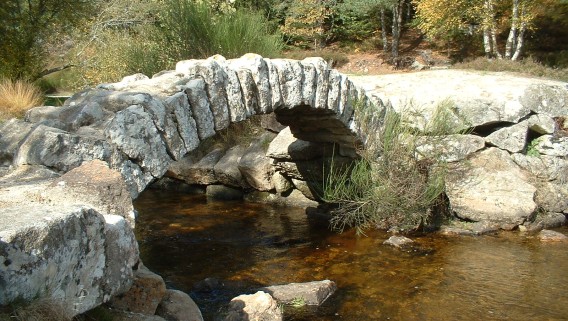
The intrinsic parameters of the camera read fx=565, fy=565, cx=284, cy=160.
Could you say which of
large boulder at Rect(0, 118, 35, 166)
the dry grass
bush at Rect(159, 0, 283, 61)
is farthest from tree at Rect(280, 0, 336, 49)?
large boulder at Rect(0, 118, 35, 166)

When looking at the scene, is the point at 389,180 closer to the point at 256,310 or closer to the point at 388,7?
the point at 256,310

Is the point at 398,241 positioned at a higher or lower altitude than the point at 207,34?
lower

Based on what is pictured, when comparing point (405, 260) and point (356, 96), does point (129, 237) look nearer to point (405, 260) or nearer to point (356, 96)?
point (405, 260)

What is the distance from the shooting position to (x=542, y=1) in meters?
18.0

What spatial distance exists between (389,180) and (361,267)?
168 cm

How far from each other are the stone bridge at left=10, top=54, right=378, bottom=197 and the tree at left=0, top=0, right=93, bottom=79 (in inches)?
305

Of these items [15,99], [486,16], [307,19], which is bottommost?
[15,99]

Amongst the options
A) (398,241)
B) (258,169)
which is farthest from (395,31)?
(398,241)

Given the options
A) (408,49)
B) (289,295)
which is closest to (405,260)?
(289,295)

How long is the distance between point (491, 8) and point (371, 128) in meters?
11.9

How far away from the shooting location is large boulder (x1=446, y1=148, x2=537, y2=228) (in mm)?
8555

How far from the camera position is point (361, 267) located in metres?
6.86

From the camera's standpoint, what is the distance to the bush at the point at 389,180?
8109mm

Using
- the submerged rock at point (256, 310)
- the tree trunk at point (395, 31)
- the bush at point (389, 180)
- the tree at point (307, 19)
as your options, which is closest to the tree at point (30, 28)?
the bush at point (389, 180)
